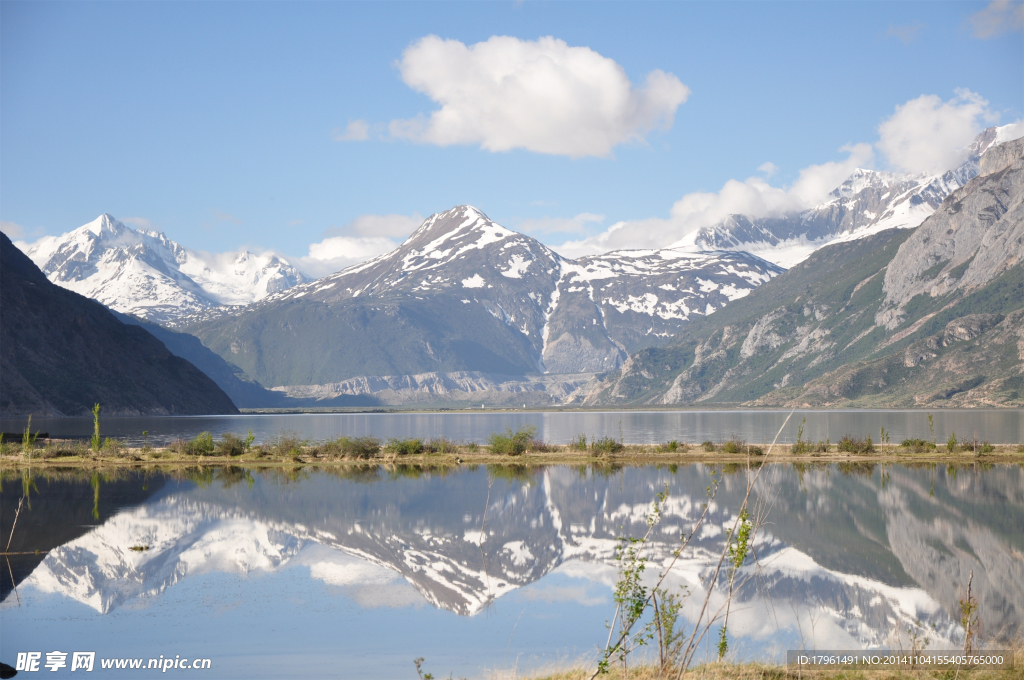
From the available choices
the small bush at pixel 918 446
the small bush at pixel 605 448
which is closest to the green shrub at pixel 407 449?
the small bush at pixel 605 448

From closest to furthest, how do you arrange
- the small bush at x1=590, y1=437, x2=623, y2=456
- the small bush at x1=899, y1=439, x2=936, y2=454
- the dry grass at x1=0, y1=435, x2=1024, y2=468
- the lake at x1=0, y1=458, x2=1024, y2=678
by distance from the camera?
1. the lake at x1=0, y1=458, x2=1024, y2=678
2. the dry grass at x1=0, y1=435, x2=1024, y2=468
3. the small bush at x1=590, y1=437, x2=623, y2=456
4. the small bush at x1=899, y1=439, x2=936, y2=454

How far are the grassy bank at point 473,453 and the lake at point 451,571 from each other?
21.3 m

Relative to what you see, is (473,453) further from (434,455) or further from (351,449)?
(351,449)

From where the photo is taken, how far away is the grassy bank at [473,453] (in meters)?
80.1

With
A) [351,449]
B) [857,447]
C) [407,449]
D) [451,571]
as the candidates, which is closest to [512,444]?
[407,449]

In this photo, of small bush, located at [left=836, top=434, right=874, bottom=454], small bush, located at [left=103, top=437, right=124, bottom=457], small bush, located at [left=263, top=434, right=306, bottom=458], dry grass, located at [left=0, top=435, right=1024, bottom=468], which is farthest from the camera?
small bush, located at [left=836, top=434, right=874, bottom=454]

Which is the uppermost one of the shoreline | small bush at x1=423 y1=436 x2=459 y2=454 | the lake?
small bush at x1=423 y1=436 x2=459 y2=454

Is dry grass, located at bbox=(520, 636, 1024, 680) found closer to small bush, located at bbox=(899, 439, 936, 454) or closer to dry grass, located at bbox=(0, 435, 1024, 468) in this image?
dry grass, located at bbox=(0, 435, 1024, 468)

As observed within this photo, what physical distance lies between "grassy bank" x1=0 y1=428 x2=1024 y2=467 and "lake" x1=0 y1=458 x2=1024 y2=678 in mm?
21293

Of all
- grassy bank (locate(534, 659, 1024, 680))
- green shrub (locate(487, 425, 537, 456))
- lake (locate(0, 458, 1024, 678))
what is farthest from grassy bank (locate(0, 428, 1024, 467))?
grassy bank (locate(534, 659, 1024, 680))

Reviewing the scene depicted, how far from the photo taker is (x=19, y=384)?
18712 cm

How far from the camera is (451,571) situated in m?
33.1

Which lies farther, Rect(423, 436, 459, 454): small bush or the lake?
Rect(423, 436, 459, 454): small bush

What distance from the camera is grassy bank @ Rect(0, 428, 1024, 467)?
263 ft
